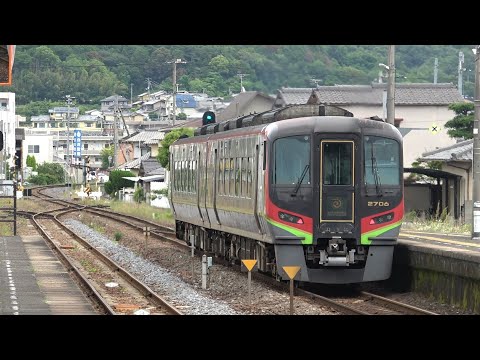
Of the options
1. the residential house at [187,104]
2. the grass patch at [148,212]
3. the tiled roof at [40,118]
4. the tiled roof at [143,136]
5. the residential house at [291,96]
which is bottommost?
the grass patch at [148,212]

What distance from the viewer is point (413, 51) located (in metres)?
30.9

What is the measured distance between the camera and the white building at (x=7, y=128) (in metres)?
60.5

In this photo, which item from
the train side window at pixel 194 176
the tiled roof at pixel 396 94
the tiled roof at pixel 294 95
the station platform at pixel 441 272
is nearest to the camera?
the station platform at pixel 441 272

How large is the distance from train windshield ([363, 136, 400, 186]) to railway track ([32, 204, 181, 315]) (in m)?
3.37

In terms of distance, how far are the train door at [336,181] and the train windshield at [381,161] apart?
24cm

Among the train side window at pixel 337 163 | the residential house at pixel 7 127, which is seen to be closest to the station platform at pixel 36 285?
the train side window at pixel 337 163

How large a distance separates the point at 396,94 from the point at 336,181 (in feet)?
106

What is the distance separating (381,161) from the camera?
50.5ft

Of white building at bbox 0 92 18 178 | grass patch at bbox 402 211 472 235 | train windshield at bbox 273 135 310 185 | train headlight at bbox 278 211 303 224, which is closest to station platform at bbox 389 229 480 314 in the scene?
train headlight at bbox 278 211 303 224

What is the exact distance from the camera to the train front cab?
15.1 meters

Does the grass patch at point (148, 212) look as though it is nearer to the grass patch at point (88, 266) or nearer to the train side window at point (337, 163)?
the grass patch at point (88, 266)

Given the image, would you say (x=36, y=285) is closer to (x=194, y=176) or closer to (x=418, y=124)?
(x=194, y=176)

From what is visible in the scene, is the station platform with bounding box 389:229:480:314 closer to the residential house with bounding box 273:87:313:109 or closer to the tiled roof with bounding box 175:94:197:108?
the residential house with bounding box 273:87:313:109
